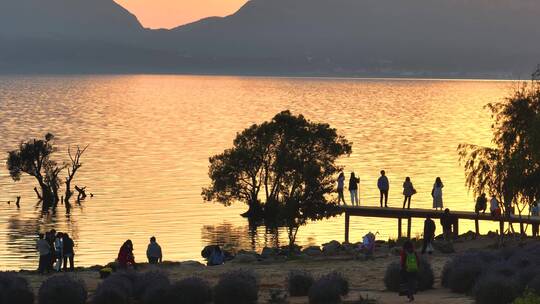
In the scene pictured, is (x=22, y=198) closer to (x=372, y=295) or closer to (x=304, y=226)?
(x=304, y=226)

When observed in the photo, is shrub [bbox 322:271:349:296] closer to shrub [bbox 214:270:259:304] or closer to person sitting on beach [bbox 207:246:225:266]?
shrub [bbox 214:270:259:304]

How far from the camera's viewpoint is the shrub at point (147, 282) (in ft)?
117

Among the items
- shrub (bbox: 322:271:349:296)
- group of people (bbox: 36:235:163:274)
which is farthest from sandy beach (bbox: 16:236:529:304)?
group of people (bbox: 36:235:163:274)

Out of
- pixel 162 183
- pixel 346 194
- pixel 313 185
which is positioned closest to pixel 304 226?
pixel 313 185

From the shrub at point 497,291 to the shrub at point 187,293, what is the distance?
28.8 feet

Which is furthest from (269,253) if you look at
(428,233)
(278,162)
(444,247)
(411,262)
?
(411,262)

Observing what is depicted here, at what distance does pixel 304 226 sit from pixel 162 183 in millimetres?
34496

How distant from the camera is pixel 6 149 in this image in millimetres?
149250

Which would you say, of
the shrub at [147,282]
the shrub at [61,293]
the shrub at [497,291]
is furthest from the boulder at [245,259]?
the shrub at [497,291]

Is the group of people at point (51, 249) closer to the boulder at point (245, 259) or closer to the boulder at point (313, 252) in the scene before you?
the boulder at point (245, 259)

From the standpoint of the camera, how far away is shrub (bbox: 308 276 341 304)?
113 ft

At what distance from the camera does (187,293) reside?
114ft

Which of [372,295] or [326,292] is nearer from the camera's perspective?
[326,292]

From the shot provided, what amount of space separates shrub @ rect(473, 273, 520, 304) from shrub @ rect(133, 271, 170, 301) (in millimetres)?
10174
